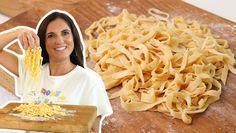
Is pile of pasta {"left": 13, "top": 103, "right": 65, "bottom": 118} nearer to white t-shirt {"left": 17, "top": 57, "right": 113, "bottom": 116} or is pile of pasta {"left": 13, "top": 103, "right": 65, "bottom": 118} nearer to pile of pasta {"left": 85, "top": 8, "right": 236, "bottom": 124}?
white t-shirt {"left": 17, "top": 57, "right": 113, "bottom": 116}

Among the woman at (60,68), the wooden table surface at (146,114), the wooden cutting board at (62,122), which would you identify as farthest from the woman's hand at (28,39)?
the wooden table surface at (146,114)

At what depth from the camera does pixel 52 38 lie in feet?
2.57

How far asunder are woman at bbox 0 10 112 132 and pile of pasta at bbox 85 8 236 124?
17.3 inches

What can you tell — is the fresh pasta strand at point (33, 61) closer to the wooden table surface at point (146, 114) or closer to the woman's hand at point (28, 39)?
the woman's hand at point (28, 39)

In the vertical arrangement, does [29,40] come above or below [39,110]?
above

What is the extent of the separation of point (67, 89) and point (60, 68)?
4 cm

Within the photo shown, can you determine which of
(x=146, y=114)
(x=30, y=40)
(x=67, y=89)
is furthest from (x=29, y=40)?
(x=146, y=114)

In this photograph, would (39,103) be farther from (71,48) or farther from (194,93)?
(194,93)

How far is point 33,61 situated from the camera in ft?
2.57

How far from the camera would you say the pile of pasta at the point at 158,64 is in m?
1.36

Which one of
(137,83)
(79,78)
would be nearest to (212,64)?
(137,83)

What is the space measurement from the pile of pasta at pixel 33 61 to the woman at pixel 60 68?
0.04 ft

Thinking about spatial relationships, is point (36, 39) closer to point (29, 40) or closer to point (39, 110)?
point (29, 40)

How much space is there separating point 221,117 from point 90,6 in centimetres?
59
